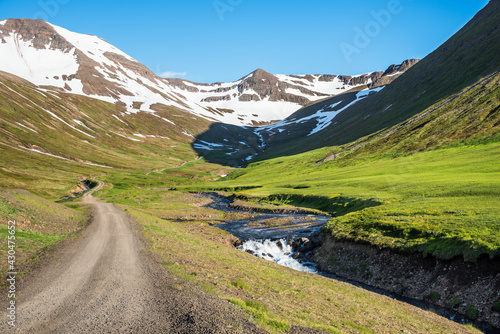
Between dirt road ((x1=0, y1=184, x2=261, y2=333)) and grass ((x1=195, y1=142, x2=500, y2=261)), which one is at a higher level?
dirt road ((x1=0, y1=184, x2=261, y2=333))

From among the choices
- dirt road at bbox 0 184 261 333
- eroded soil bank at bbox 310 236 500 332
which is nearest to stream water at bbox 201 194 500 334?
eroded soil bank at bbox 310 236 500 332

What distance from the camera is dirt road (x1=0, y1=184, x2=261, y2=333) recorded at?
499 inches

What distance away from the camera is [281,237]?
44000 millimetres

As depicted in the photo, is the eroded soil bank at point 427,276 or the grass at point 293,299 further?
the eroded soil bank at point 427,276

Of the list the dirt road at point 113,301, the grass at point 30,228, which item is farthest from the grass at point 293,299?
the grass at point 30,228

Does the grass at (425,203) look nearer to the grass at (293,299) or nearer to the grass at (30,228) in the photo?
the grass at (293,299)

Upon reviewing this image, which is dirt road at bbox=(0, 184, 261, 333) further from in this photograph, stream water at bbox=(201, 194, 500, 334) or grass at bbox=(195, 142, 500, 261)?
grass at bbox=(195, 142, 500, 261)

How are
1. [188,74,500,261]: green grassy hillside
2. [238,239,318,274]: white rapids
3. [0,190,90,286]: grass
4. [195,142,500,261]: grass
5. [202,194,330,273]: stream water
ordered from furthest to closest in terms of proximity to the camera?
[202,194,330,273]: stream water < [238,239,318,274]: white rapids < [188,74,500,261]: green grassy hillside < [195,142,500,261]: grass < [0,190,90,286]: grass

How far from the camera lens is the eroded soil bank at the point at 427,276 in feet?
67.6

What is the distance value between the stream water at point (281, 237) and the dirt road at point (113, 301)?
17414 mm

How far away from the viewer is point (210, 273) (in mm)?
21922

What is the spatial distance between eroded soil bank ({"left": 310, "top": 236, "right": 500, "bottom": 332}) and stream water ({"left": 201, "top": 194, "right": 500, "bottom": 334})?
28.3 inches

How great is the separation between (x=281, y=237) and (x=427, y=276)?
2169cm

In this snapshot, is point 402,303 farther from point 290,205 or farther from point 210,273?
point 290,205
